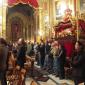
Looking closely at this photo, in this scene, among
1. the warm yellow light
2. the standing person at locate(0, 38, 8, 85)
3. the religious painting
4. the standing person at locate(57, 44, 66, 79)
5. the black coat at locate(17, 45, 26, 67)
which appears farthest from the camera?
the religious painting

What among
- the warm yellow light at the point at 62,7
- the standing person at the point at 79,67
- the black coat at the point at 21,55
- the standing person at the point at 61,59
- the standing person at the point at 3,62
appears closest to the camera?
the standing person at the point at 79,67

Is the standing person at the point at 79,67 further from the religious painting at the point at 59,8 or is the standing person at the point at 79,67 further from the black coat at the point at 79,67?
the religious painting at the point at 59,8

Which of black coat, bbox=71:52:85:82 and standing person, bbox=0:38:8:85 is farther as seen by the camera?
standing person, bbox=0:38:8:85

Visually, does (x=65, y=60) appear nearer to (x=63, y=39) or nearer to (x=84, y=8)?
(x=63, y=39)

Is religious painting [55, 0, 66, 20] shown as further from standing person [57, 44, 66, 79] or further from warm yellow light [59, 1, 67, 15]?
standing person [57, 44, 66, 79]

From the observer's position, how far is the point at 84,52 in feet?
28.0

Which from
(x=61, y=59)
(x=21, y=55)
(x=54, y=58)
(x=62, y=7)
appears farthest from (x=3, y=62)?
(x=62, y=7)

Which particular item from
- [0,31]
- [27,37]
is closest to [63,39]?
[0,31]

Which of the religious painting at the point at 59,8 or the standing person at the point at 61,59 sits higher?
the religious painting at the point at 59,8

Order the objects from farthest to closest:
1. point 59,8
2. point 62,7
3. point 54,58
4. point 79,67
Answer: point 59,8 → point 62,7 → point 54,58 → point 79,67

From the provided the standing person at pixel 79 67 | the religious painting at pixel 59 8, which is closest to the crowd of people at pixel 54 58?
the standing person at pixel 79 67

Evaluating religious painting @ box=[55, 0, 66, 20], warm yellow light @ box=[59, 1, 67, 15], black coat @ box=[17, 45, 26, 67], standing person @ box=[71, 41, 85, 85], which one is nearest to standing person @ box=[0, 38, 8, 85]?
standing person @ box=[71, 41, 85, 85]

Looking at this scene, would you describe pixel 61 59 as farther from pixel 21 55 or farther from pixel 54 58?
pixel 21 55

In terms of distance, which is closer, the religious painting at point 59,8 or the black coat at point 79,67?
the black coat at point 79,67
